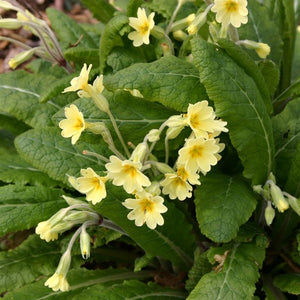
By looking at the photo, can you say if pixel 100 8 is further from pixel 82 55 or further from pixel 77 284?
pixel 77 284

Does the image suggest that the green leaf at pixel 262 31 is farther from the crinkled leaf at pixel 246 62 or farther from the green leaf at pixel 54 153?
the green leaf at pixel 54 153

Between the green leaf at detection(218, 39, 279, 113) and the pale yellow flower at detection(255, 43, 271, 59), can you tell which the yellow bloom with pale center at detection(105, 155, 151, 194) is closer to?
the green leaf at detection(218, 39, 279, 113)

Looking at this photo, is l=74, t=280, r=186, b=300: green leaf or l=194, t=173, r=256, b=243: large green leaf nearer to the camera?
l=194, t=173, r=256, b=243: large green leaf

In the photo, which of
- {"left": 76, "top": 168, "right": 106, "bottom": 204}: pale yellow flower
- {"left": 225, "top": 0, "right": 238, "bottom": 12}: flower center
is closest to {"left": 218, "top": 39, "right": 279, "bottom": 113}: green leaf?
{"left": 225, "top": 0, "right": 238, "bottom": 12}: flower center

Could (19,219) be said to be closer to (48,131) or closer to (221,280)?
(48,131)

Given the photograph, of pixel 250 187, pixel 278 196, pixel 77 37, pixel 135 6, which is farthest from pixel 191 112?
pixel 77 37

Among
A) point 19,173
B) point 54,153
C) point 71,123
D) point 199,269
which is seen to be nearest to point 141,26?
point 71,123
